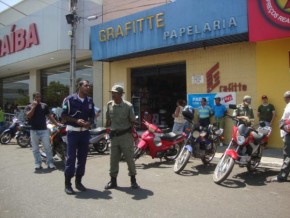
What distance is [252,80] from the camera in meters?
11.9

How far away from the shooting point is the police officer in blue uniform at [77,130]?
6.25m

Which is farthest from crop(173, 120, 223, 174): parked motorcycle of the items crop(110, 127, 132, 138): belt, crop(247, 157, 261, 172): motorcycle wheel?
crop(110, 127, 132, 138): belt

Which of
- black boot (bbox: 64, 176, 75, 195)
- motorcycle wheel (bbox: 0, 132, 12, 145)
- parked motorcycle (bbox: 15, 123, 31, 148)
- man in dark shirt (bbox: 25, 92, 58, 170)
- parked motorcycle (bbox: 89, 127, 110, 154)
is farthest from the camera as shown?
motorcycle wheel (bbox: 0, 132, 12, 145)

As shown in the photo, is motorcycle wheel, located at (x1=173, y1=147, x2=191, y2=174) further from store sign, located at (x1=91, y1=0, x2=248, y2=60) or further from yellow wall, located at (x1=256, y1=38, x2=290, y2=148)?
store sign, located at (x1=91, y1=0, x2=248, y2=60)

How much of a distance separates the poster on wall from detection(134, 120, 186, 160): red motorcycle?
378cm

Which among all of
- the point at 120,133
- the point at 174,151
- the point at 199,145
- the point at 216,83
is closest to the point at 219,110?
the point at 216,83

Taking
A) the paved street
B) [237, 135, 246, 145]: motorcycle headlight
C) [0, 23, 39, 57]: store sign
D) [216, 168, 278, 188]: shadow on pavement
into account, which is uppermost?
[0, 23, 39, 57]: store sign

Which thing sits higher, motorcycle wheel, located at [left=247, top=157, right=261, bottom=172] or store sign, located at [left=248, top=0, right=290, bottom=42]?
store sign, located at [left=248, top=0, right=290, bottom=42]

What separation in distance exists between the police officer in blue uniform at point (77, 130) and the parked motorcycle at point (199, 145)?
235cm

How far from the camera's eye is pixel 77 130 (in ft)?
20.8

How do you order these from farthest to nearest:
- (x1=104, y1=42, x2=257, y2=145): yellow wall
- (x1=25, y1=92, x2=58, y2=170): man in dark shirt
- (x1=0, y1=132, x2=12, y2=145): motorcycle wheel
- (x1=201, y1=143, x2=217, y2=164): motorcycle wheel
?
(x1=0, y1=132, x2=12, y2=145): motorcycle wheel, (x1=104, y1=42, x2=257, y2=145): yellow wall, (x1=201, y1=143, x2=217, y2=164): motorcycle wheel, (x1=25, y1=92, x2=58, y2=170): man in dark shirt

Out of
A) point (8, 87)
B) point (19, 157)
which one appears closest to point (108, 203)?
point (19, 157)

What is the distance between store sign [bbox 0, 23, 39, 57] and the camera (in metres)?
19.2

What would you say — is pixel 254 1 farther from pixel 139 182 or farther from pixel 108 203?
pixel 108 203
